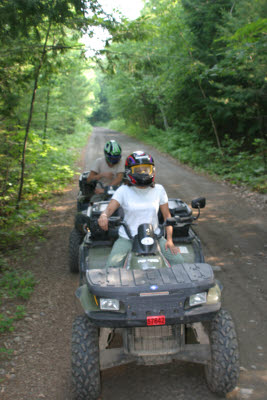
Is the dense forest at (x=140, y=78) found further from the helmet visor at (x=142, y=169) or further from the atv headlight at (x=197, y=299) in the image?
the atv headlight at (x=197, y=299)

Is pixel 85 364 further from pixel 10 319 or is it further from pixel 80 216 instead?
pixel 80 216

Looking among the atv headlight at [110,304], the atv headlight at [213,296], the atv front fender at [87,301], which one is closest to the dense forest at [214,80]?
the atv front fender at [87,301]

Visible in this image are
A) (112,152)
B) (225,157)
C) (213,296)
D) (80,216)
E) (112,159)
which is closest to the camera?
(213,296)

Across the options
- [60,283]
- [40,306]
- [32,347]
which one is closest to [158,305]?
[32,347]

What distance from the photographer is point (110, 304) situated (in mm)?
2896

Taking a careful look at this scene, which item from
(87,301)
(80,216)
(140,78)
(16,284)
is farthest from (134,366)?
(140,78)

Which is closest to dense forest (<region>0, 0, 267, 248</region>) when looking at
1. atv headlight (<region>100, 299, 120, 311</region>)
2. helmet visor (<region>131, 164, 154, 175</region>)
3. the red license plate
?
helmet visor (<region>131, 164, 154, 175</region>)

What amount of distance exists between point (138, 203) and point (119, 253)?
0.58 metres

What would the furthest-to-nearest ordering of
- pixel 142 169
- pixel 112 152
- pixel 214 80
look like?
1. pixel 214 80
2. pixel 112 152
3. pixel 142 169

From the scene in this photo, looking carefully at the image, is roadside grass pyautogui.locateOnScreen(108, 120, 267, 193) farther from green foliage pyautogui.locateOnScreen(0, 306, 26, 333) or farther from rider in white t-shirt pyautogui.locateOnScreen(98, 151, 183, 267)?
green foliage pyautogui.locateOnScreen(0, 306, 26, 333)

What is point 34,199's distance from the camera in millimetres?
11586

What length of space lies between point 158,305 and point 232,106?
1434 centimetres

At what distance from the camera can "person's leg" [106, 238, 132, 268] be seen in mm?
3627

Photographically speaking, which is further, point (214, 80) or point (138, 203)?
point (214, 80)
